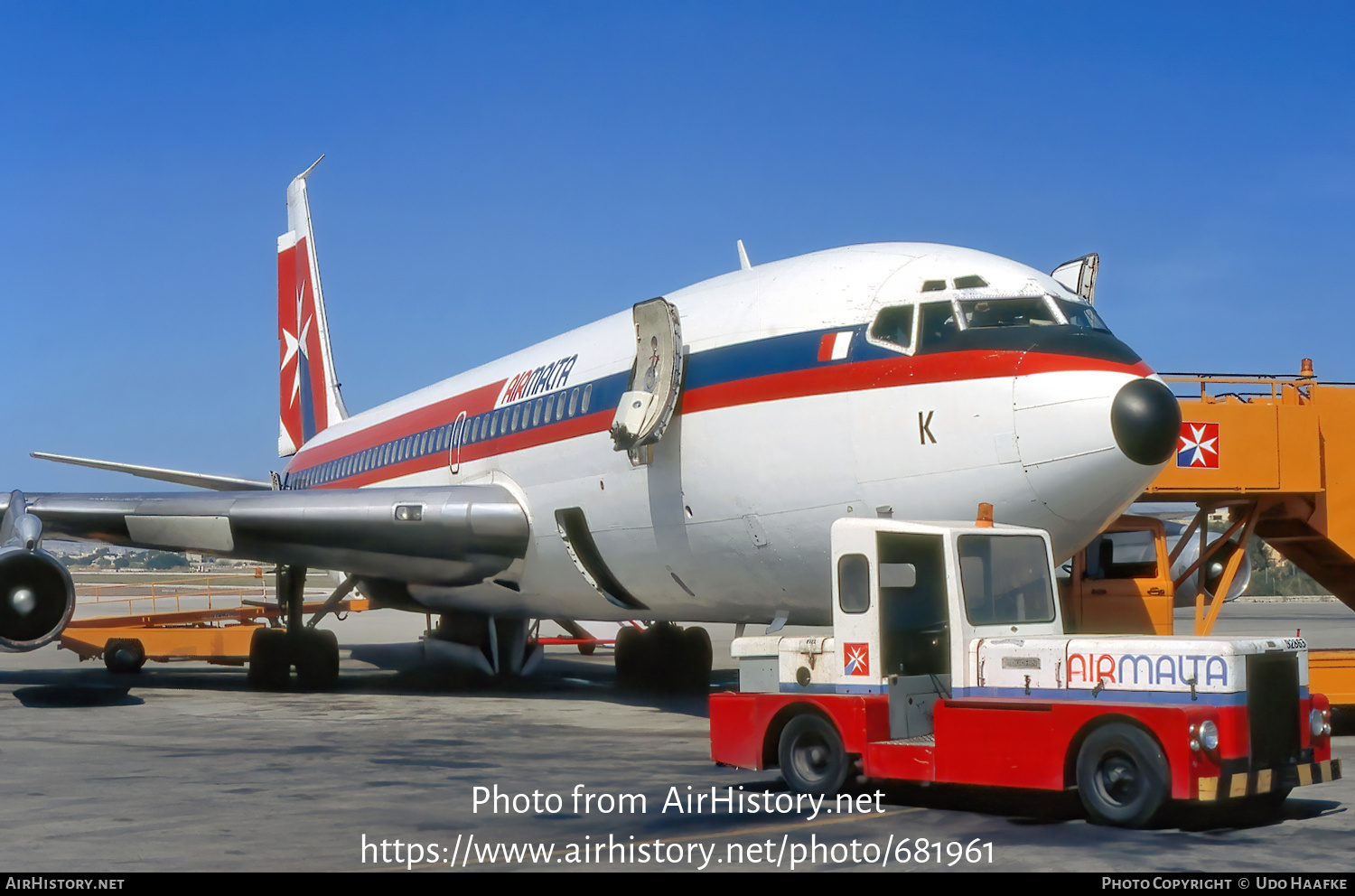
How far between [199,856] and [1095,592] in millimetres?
9193

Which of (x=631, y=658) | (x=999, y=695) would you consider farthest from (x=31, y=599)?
(x=999, y=695)

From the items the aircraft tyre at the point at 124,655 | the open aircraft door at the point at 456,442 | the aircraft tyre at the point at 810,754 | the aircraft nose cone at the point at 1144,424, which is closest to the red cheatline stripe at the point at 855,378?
the aircraft nose cone at the point at 1144,424

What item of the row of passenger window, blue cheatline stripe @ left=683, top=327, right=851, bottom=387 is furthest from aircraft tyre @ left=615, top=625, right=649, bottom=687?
blue cheatline stripe @ left=683, top=327, right=851, bottom=387

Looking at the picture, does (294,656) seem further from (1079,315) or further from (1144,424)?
(1144,424)

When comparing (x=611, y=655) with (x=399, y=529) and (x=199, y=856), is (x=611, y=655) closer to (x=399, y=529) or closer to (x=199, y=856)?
(x=399, y=529)

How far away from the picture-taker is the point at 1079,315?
11914 millimetres

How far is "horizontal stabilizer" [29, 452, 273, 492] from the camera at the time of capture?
24.5 metres

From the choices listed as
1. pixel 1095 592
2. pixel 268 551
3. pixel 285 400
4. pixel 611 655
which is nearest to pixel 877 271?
pixel 1095 592

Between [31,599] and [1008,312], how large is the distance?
11960 millimetres

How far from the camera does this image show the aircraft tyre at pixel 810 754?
30.2 ft

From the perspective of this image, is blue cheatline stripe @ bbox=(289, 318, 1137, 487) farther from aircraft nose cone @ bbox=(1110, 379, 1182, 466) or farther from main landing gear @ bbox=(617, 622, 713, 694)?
main landing gear @ bbox=(617, 622, 713, 694)

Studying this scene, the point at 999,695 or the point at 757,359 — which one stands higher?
the point at 757,359

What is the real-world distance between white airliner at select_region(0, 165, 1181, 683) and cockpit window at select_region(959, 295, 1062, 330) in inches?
0.7

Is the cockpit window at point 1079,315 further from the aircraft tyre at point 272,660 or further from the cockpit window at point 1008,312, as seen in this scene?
the aircraft tyre at point 272,660
